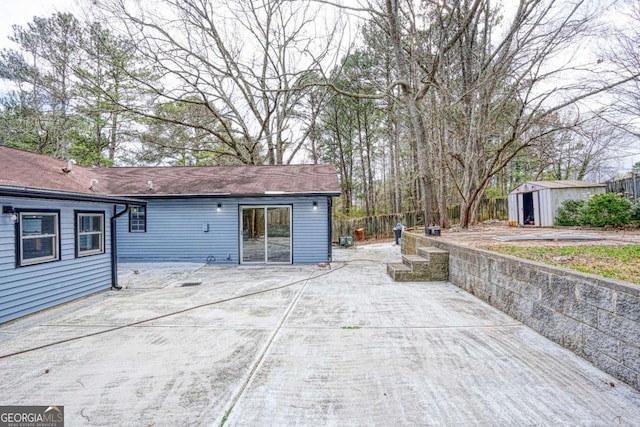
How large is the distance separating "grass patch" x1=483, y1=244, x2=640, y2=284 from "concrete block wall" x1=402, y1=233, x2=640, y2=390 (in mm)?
202

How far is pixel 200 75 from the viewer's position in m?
12.9

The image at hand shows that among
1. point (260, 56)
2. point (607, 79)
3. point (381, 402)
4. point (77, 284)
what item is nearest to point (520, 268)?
point (381, 402)

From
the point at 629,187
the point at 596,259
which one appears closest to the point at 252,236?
the point at 596,259

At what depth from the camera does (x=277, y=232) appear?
1048cm

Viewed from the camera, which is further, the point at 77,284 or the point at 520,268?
the point at 77,284

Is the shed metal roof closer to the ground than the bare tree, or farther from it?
closer to the ground

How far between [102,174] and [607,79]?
47.5 ft

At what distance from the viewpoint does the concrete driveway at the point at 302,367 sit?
211 centimetres

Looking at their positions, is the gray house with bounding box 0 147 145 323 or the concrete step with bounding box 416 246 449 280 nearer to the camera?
the gray house with bounding box 0 147 145 323

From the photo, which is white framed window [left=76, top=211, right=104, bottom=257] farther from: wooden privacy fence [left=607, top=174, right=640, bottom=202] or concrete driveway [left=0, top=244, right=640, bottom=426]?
wooden privacy fence [left=607, top=174, right=640, bottom=202]

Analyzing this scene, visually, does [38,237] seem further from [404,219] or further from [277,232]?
[404,219]

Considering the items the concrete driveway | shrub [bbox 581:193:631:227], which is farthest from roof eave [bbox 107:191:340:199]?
shrub [bbox 581:193:631:227]

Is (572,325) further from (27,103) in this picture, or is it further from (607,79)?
(27,103)

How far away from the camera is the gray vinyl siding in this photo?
163 inches
